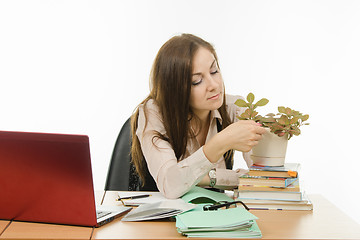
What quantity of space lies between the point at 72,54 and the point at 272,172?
7.82ft

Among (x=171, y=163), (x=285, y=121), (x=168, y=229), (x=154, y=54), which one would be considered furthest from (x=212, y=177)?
(x=154, y=54)

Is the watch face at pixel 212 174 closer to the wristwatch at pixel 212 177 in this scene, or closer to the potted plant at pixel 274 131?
the wristwatch at pixel 212 177

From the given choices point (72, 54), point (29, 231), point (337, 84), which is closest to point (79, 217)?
point (29, 231)

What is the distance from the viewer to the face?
5.65 feet

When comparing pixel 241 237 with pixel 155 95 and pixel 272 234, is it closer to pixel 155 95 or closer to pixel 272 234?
pixel 272 234

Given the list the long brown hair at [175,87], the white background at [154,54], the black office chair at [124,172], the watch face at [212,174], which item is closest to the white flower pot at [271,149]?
the watch face at [212,174]

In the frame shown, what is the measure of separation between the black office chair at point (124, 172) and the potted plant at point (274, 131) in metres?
0.68

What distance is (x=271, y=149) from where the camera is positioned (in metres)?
1.48

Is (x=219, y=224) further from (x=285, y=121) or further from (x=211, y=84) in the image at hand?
(x=211, y=84)

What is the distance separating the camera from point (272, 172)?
1457mm

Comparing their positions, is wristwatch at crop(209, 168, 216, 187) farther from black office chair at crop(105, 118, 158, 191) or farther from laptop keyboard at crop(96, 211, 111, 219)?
laptop keyboard at crop(96, 211, 111, 219)

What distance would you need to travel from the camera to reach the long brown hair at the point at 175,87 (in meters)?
1.74

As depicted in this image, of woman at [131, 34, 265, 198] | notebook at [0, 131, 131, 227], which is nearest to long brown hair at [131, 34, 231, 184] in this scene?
woman at [131, 34, 265, 198]

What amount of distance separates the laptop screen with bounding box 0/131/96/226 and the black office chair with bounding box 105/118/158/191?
2.69 ft
